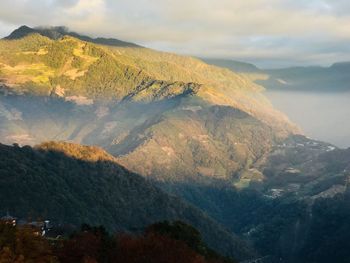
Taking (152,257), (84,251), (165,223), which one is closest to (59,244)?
(84,251)

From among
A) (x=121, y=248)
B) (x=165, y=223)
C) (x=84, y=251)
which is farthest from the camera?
(x=165, y=223)

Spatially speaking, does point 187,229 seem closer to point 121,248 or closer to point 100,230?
point 100,230

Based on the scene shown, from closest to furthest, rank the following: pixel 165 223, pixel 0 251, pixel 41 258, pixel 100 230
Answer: pixel 0 251, pixel 41 258, pixel 100 230, pixel 165 223

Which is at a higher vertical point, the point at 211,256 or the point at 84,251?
the point at 84,251

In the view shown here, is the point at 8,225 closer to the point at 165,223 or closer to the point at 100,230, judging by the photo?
the point at 100,230

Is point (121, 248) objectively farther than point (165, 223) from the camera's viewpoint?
No

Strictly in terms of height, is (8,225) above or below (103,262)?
above

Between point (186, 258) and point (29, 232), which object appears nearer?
point (29, 232)

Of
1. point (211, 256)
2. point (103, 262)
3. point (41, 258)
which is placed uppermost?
point (41, 258)

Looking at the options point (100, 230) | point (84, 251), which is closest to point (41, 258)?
point (84, 251)
